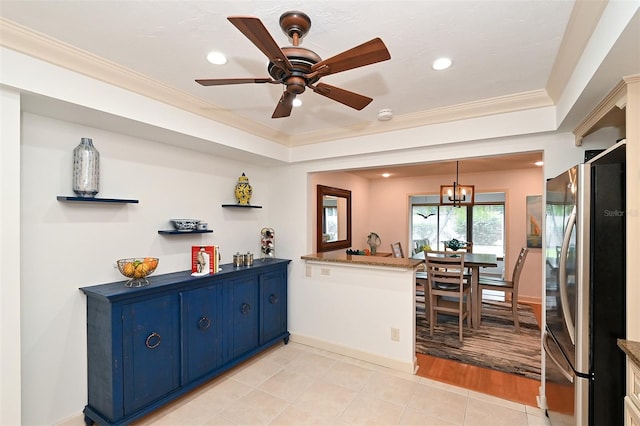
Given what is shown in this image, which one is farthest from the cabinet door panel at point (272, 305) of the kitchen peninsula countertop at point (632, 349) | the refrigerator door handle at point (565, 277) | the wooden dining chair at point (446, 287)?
the kitchen peninsula countertop at point (632, 349)

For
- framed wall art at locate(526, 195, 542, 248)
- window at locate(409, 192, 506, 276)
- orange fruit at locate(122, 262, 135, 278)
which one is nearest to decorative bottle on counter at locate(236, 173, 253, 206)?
orange fruit at locate(122, 262, 135, 278)

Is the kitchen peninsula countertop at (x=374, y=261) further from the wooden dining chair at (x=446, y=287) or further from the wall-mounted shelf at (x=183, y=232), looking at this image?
the wall-mounted shelf at (x=183, y=232)

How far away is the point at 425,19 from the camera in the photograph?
1572 millimetres

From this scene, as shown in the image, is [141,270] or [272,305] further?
[272,305]

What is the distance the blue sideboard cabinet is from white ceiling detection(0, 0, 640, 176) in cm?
158

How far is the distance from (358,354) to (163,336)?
200cm

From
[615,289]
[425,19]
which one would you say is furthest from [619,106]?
[425,19]

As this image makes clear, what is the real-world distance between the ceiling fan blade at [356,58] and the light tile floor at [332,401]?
8.04ft

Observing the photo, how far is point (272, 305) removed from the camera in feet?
11.8

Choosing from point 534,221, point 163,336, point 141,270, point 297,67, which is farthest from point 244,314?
point 534,221

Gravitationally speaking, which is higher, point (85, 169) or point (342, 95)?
point (342, 95)

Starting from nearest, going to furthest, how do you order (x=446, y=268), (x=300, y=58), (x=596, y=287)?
(x=300, y=58) → (x=596, y=287) → (x=446, y=268)

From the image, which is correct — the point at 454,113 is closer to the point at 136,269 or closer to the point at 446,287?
the point at 446,287

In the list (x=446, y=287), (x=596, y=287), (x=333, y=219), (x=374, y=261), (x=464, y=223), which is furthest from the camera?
(x=464, y=223)
